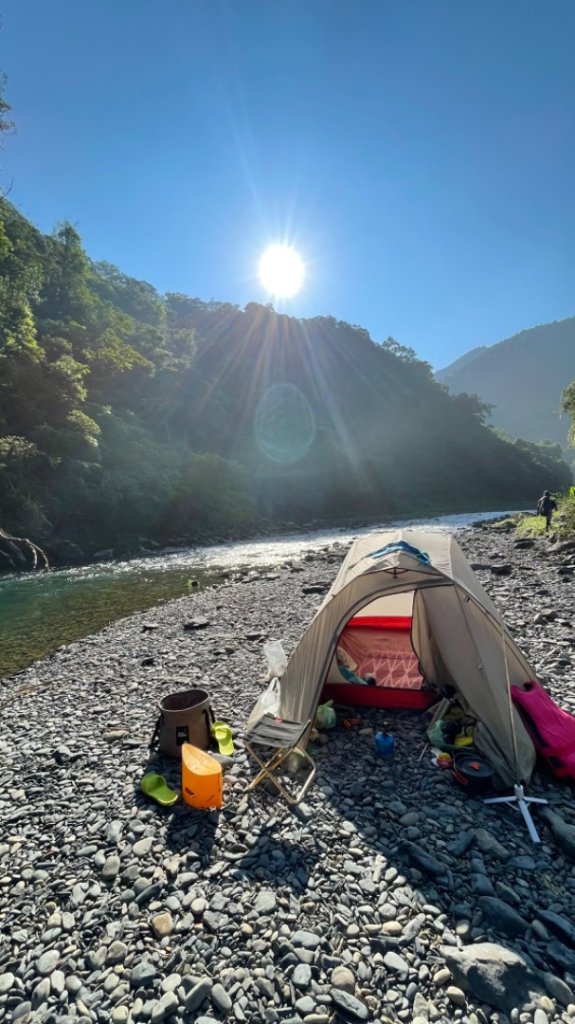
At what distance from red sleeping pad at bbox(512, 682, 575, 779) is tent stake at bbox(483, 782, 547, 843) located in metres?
0.46

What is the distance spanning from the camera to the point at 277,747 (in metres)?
5.46

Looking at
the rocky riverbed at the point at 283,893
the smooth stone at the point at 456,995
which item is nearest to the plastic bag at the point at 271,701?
the rocky riverbed at the point at 283,893

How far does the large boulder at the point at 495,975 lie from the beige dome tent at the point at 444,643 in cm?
193

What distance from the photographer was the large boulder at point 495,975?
114 inches

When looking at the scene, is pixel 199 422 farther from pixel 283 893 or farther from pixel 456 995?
pixel 456 995

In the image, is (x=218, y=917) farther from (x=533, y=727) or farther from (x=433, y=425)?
(x=433, y=425)

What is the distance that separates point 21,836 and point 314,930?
3125mm

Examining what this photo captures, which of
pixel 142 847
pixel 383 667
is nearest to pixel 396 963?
pixel 142 847

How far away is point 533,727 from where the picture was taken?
16.6ft

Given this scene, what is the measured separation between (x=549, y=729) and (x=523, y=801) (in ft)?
2.83

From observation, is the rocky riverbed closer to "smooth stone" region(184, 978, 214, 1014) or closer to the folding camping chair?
"smooth stone" region(184, 978, 214, 1014)

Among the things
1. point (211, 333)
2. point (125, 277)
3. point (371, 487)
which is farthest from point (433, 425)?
point (125, 277)

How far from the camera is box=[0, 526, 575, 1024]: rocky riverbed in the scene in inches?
118

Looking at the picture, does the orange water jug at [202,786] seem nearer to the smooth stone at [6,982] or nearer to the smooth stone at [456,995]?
the smooth stone at [6,982]
